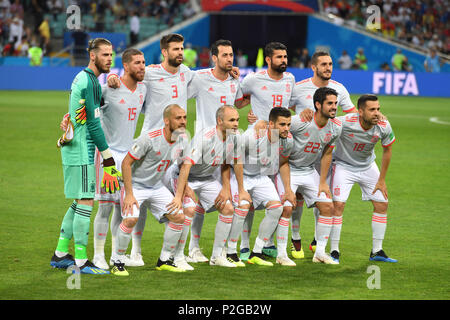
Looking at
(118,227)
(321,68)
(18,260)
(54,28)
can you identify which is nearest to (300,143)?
(321,68)

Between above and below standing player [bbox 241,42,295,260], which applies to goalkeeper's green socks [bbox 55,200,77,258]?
below

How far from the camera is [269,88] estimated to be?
8234 mm

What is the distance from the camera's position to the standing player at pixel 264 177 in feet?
25.0

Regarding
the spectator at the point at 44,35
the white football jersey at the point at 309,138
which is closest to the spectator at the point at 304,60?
the spectator at the point at 44,35

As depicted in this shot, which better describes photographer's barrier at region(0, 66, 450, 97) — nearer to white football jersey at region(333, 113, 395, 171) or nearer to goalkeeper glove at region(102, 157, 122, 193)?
white football jersey at region(333, 113, 395, 171)

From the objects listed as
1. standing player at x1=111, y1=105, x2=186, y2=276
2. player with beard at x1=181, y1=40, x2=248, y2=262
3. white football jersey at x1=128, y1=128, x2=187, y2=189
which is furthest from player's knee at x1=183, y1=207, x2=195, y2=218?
player with beard at x1=181, y1=40, x2=248, y2=262

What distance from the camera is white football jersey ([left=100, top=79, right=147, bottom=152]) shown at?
7.51m

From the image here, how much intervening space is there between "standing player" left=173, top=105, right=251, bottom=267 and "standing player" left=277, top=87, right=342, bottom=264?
749 millimetres

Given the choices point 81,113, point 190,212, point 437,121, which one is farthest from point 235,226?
point 437,121

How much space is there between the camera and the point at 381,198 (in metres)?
8.09

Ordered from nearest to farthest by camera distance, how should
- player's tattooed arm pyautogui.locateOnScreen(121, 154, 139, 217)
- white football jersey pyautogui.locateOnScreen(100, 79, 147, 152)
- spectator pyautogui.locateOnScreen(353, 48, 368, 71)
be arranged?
1. player's tattooed arm pyautogui.locateOnScreen(121, 154, 139, 217)
2. white football jersey pyautogui.locateOnScreen(100, 79, 147, 152)
3. spectator pyautogui.locateOnScreen(353, 48, 368, 71)

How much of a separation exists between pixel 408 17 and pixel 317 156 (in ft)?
105

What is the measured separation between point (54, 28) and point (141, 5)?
16.8ft
